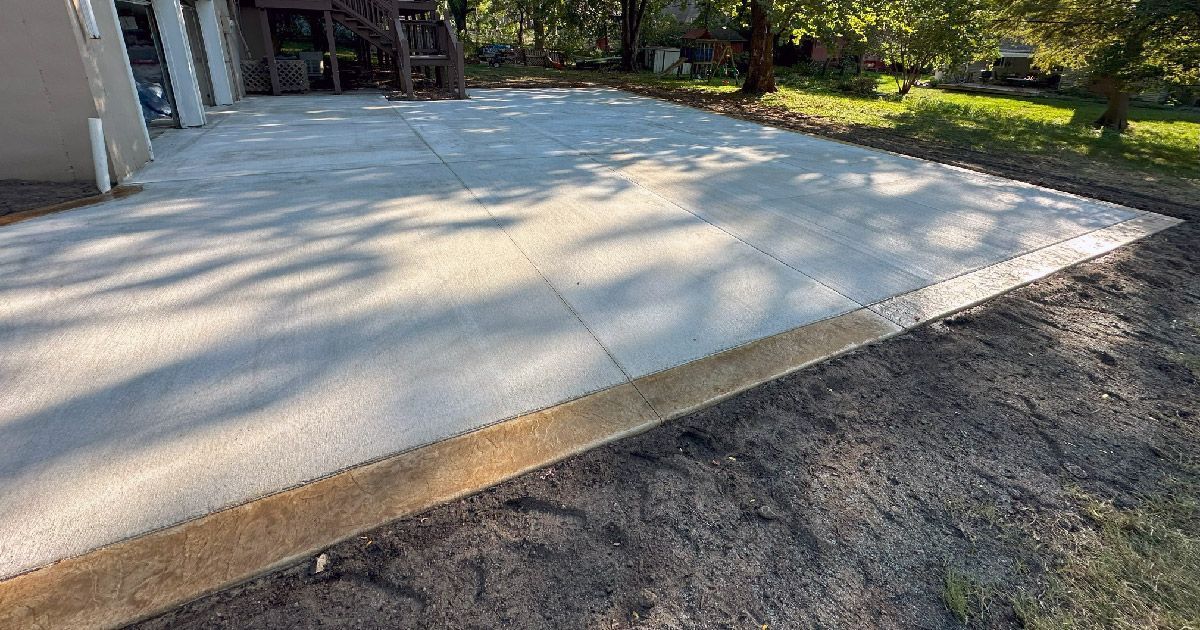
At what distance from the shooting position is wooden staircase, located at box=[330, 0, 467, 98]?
1324cm

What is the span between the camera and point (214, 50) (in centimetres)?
1104

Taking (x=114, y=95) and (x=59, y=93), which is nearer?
(x=59, y=93)

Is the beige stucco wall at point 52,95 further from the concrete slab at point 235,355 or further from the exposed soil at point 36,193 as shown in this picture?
the concrete slab at point 235,355

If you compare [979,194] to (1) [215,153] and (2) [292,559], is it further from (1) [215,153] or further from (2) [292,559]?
(1) [215,153]

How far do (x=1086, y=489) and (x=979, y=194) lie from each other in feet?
17.1

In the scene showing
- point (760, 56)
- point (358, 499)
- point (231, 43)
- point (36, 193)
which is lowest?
point (358, 499)

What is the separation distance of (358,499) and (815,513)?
5.46ft

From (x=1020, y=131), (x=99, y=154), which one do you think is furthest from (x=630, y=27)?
(x=99, y=154)

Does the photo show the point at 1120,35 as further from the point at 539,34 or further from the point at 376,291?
the point at 539,34

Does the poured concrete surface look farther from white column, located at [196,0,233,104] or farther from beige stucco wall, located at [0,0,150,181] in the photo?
white column, located at [196,0,233,104]

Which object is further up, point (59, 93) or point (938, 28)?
point (938, 28)

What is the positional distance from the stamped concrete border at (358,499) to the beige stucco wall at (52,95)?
5.42 meters

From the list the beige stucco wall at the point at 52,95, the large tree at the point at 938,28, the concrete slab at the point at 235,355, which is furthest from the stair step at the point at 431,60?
the large tree at the point at 938,28

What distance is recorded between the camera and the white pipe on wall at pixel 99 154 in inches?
205
